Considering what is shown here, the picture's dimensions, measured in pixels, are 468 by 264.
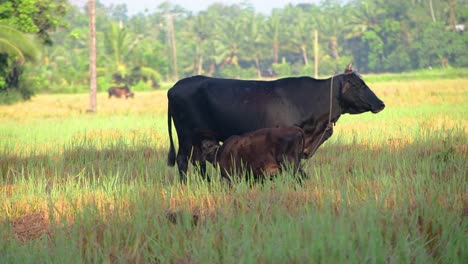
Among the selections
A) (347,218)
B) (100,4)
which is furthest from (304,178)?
(100,4)

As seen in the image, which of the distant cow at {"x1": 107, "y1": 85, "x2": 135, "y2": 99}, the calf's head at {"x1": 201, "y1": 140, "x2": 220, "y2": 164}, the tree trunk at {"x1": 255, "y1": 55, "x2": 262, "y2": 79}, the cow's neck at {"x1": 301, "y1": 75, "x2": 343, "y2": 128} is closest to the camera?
the calf's head at {"x1": 201, "y1": 140, "x2": 220, "y2": 164}

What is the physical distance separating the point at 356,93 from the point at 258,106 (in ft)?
3.60

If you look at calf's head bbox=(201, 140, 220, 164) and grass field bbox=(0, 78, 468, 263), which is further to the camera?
calf's head bbox=(201, 140, 220, 164)

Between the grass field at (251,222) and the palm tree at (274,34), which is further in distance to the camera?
the palm tree at (274,34)

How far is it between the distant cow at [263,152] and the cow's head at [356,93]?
1369mm

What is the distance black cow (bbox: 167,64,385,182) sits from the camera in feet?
24.8

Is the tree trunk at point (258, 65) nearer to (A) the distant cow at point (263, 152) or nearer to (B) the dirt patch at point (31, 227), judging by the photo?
(A) the distant cow at point (263, 152)

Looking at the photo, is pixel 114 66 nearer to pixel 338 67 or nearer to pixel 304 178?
pixel 338 67

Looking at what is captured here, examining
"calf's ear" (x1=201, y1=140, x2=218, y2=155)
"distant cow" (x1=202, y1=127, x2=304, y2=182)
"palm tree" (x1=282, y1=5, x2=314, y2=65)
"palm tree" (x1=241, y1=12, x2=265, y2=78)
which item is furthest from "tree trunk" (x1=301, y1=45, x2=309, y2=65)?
"distant cow" (x1=202, y1=127, x2=304, y2=182)

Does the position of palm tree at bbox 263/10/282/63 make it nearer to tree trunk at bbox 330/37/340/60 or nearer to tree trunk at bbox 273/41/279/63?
tree trunk at bbox 273/41/279/63

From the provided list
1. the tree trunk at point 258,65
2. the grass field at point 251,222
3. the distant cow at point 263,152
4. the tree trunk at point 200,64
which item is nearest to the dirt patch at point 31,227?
the grass field at point 251,222

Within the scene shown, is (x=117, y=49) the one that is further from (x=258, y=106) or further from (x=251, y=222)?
(x=251, y=222)

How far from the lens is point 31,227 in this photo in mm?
5477

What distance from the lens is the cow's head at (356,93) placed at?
25.7ft
